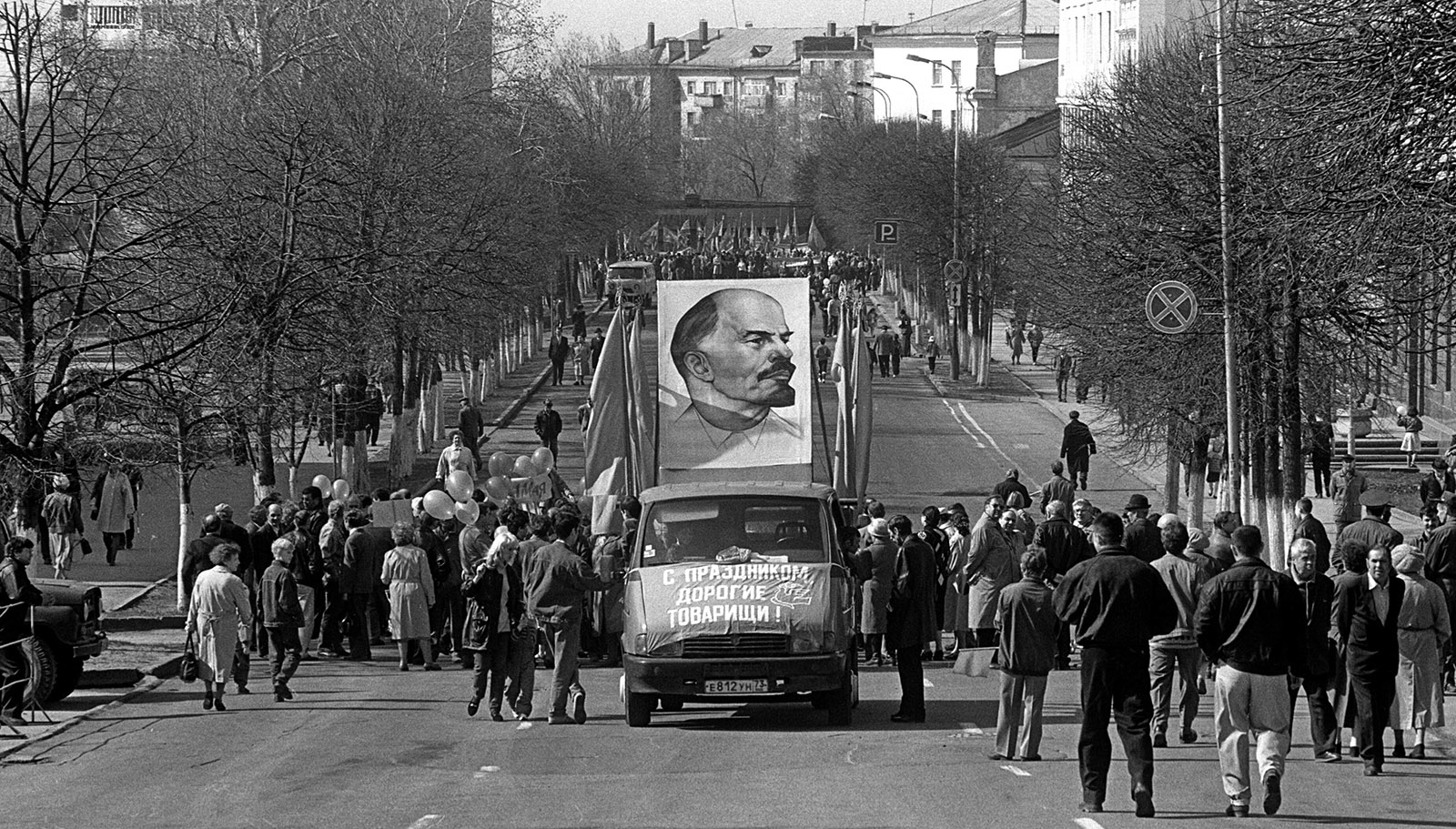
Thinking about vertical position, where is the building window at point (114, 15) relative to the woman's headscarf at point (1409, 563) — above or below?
above

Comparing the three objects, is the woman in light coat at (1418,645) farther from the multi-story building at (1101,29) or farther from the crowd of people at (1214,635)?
the multi-story building at (1101,29)

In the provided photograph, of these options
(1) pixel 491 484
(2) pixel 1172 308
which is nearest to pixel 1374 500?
(2) pixel 1172 308

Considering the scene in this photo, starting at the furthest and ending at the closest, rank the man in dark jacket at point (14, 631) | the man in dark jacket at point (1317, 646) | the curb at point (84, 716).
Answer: the man in dark jacket at point (14, 631)
the curb at point (84, 716)
the man in dark jacket at point (1317, 646)

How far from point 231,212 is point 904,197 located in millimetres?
46986

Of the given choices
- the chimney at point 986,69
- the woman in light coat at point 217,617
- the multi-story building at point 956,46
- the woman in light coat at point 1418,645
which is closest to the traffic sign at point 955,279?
the woman in light coat at point 217,617

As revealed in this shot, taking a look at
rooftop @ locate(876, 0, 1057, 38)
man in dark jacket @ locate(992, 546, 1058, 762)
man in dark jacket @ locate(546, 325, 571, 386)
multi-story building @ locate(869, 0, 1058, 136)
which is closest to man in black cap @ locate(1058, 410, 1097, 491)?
man in dark jacket @ locate(992, 546, 1058, 762)

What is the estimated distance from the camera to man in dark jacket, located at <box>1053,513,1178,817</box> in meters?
11.8

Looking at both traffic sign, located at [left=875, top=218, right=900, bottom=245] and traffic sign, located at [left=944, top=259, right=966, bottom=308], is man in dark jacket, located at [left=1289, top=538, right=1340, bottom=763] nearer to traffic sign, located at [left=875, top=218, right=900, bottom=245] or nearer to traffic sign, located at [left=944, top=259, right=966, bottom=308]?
traffic sign, located at [left=944, top=259, right=966, bottom=308]

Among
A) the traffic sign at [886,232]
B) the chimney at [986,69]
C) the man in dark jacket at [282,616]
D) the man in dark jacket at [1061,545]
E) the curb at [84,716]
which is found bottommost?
the curb at [84,716]

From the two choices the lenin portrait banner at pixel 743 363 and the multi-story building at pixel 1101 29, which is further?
the multi-story building at pixel 1101 29

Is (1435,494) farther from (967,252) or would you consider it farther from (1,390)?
(967,252)

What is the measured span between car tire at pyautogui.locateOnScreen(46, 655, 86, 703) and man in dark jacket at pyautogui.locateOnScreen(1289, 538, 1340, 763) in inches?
375

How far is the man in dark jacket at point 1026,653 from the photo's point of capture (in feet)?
44.3

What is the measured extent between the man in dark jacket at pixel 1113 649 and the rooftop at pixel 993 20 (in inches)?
5852
